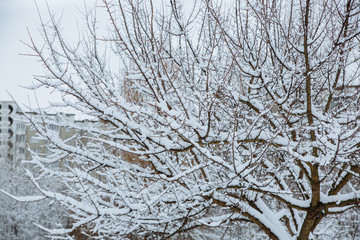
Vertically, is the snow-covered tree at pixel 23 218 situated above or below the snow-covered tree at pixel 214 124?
below

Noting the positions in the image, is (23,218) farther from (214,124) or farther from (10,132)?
(10,132)

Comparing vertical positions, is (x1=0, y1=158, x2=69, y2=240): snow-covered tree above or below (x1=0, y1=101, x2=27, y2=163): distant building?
below

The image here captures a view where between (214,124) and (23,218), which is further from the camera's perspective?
(23,218)

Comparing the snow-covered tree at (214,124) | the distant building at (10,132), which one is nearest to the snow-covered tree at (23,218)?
the snow-covered tree at (214,124)

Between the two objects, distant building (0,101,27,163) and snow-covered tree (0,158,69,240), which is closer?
snow-covered tree (0,158,69,240)

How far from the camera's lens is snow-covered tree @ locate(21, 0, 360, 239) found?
2.58m

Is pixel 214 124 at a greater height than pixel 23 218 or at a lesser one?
greater

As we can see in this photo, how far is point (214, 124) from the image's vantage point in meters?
3.93

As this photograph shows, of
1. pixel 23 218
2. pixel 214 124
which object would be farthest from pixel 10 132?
pixel 214 124

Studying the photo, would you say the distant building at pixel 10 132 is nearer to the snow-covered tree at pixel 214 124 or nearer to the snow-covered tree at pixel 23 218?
the snow-covered tree at pixel 23 218

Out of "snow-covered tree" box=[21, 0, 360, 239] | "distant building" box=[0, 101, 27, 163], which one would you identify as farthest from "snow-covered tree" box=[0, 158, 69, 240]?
"distant building" box=[0, 101, 27, 163]

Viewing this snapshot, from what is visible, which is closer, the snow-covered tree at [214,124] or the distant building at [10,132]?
the snow-covered tree at [214,124]

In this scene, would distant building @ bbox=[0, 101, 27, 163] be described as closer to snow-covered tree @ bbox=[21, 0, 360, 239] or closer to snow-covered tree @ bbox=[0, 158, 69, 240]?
snow-covered tree @ bbox=[0, 158, 69, 240]

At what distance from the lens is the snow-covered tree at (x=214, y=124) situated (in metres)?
2.58
